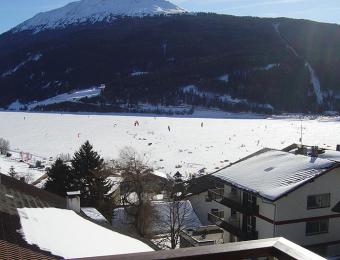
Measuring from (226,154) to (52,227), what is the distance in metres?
65.5

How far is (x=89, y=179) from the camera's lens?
3219cm

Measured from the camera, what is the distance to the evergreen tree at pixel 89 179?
3077cm

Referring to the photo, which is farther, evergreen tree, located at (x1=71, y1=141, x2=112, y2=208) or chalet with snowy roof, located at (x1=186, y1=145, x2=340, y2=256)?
evergreen tree, located at (x1=71, y1=141, x2=112, y2=208)

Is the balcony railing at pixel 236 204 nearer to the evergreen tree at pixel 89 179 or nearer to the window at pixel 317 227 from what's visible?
the window at pixel 317 227

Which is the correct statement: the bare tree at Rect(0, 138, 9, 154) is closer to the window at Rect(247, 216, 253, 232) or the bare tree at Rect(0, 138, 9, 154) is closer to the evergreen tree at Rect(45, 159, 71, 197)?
the evergreen tree at Rect(45, 159, 71, 197)

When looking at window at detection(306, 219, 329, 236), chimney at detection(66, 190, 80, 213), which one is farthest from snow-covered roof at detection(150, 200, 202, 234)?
chimney at detection(66, 190, 80, 213)

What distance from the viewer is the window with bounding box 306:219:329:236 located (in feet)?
72.7

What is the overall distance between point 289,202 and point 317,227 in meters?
2.13

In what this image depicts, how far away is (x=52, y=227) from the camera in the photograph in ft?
39.8

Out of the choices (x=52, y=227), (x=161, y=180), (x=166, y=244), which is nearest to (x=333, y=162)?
(x=166, y=244)

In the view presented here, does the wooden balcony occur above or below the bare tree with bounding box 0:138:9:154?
→ above

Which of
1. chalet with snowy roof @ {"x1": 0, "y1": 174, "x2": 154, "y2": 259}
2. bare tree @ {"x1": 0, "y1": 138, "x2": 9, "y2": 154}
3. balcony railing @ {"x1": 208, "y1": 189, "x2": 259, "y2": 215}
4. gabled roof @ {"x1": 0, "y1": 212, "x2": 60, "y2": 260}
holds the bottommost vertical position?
bare tree @ {"x1": 0, "y1": 138, "x2": 9, "y2": 154}

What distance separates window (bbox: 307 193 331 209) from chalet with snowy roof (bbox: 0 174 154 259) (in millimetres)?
10945

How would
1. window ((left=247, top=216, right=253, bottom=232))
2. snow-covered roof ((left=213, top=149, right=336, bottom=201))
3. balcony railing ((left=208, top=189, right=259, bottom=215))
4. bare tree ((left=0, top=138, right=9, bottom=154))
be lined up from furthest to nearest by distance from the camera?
bare tree ((left=0, top=138, right=9, bottom=154))
window ((left=247, top=216, right=253, bottom=232))
balcony railing ((left=208, top=189, right=259, bottom=215))
snow-covered roof ((left=213, top=149, right=336, bottom=201))
